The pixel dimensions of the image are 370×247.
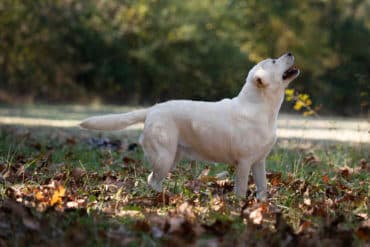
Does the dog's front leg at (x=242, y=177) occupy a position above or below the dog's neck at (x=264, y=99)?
below

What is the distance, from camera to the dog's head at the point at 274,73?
Answer: 480 centimetres

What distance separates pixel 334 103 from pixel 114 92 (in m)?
7.40

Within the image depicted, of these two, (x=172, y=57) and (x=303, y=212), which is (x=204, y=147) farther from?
(x=172, y=57)

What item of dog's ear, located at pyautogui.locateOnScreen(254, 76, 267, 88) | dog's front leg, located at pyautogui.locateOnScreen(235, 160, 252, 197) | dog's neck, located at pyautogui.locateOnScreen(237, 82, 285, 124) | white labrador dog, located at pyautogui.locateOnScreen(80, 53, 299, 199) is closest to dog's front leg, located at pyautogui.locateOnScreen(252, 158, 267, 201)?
white labrador dog, located at pyautogui.locateOnScreen(80, 53, 299, 199)

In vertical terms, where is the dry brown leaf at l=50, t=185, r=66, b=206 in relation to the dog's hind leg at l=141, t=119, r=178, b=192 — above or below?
below

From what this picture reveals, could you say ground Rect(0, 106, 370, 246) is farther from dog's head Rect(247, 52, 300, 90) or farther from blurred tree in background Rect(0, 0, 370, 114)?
blurred tree in background Rect(0, 0, 370, 114)

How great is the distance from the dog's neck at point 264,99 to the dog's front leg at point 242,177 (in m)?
0.35

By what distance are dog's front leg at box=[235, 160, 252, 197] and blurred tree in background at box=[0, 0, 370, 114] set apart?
46.9ft

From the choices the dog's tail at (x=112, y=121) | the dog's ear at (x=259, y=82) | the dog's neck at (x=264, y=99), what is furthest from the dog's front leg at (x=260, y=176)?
the dog's tail at (x=112, y=121)

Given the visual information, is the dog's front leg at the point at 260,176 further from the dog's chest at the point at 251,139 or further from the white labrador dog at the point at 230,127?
the dog's chest at the point at 251,139

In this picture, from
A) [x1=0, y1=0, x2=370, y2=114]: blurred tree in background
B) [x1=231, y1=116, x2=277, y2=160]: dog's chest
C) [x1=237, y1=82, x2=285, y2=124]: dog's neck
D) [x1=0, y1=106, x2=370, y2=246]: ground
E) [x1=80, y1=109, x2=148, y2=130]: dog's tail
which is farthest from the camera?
[x1=0, y1=0, x2=370, y2=114]: blurred tree in background

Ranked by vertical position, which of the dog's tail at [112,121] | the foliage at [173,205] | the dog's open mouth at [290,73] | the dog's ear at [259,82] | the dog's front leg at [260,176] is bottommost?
the foliage at [173,205]

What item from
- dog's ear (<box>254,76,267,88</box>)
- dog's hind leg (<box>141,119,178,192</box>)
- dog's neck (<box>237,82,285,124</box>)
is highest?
dog's ear (<box>254,76,267,88</box>)

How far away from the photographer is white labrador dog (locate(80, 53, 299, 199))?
4.78 meters
